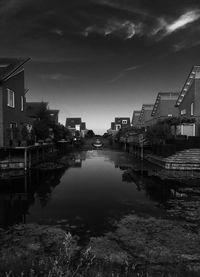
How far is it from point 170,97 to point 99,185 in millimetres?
33761

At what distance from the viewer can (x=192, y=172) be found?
74.6 ft

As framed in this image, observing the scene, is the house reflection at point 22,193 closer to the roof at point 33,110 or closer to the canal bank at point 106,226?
the canal bank at point 106,226

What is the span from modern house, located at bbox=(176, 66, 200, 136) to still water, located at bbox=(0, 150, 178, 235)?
15.6 meters

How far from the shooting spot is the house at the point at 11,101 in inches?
907

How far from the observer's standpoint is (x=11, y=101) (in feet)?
84.0

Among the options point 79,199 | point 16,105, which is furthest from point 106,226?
point 16,105

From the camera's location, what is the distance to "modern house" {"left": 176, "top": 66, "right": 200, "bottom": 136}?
105ft

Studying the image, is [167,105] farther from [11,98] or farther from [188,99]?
[11,98]

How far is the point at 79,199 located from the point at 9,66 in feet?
60.7

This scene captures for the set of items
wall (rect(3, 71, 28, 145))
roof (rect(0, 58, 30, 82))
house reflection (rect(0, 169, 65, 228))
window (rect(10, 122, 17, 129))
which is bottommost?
house reflection (rect(0, 169, 65, 228))

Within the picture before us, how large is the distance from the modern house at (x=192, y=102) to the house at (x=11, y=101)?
2252 cm

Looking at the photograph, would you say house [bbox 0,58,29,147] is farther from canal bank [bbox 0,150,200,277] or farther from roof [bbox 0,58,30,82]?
canal bank [bbox 0,150,200,277]

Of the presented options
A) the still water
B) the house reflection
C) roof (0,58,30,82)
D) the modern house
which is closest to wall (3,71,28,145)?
roof (0,58,30,82)

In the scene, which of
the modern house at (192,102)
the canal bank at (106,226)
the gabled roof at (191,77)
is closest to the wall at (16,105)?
the canal bank at (106,226)
